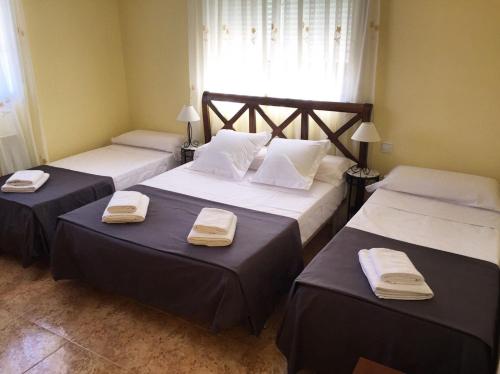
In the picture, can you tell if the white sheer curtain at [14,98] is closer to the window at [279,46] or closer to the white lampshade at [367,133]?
the window at [279,46]

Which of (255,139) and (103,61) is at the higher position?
(103,61)

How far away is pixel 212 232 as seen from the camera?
2217 millimetres

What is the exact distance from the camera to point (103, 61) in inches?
165

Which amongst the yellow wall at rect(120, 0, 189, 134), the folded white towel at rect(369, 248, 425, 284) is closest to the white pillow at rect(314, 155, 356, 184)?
the folded white towel at rect(369, 248, 425, 284)

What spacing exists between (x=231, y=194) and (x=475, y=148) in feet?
6.00

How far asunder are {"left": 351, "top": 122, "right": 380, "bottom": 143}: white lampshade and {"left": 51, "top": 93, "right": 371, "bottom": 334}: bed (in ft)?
1.46

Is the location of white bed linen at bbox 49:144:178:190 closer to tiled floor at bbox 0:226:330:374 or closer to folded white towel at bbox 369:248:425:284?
tiled floor at bbox 0:226:330:374

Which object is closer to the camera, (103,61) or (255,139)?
(255,139)

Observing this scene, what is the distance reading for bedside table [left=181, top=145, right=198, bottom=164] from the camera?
12.8 feet

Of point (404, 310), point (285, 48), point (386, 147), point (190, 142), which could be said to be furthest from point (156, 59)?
point (404, 310)

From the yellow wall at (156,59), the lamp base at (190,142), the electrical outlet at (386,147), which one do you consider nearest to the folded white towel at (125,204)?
the lamp base at (190,142)

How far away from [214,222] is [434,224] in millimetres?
1362

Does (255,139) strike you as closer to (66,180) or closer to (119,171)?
(119,171)

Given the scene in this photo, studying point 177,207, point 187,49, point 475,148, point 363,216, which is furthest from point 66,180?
point 475,148
